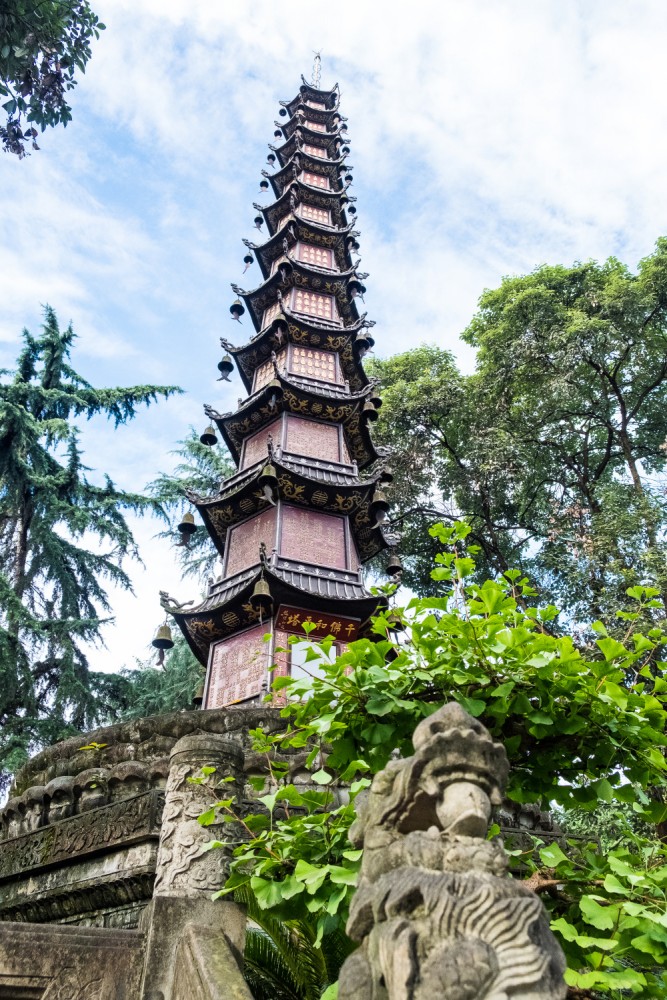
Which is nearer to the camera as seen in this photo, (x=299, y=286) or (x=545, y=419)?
(x=299, y=286)

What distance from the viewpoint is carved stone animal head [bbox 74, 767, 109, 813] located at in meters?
6.32

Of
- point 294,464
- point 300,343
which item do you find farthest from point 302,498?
point 300,343

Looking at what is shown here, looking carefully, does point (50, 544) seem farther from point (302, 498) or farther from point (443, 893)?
point (443, 893)

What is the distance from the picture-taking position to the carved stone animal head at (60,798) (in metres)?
6.44

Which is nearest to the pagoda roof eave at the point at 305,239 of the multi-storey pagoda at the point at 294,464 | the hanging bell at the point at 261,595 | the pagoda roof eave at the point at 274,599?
the multi-storey pagoda at the point at 294,464

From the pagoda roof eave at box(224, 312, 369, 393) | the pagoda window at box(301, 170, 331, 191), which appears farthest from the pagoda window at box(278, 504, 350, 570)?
the pagoda window at box(301, 170, 331, 191)

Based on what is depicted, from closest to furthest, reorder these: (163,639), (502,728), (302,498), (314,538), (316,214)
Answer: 1. (502,728)
2. (163,639)
3. (314,538)
4. (302,498)
5. (316,214)

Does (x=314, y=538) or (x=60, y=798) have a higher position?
(x=314, y=538)

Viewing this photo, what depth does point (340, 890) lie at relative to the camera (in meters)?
3.05

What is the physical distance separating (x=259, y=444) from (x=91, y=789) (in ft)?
30.5

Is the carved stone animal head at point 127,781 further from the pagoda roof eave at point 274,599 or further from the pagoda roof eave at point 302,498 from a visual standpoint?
the pagoda roof eave at point 302,498

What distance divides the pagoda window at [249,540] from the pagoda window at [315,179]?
1132 cm

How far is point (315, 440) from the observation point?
14.5 metres

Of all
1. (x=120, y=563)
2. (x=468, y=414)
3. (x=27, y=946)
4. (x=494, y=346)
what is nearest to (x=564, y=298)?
(x=494, y=346)
